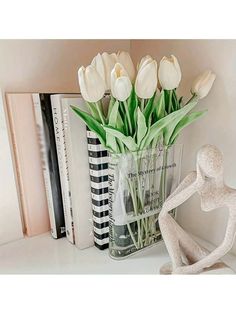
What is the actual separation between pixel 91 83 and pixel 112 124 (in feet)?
0.22

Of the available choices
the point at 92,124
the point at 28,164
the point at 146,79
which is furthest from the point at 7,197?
the point at 146,79

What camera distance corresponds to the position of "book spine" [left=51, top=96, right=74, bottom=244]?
45cm

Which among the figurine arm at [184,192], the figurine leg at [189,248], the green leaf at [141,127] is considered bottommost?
the figurine leg at [189,248]

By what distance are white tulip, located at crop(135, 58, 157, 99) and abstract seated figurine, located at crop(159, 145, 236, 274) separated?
0.11 m

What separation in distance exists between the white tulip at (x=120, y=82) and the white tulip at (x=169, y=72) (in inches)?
2.2

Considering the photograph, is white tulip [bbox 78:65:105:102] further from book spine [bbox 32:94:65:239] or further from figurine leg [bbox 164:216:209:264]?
figurine leg [bbox 164:216:209:264]

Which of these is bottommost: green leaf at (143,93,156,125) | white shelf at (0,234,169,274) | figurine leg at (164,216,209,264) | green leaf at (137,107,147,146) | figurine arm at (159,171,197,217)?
white shelf at (0,234,169,274)

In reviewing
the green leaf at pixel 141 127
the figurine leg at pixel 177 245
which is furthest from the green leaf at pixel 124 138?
the figurine leg at pixel 177 245

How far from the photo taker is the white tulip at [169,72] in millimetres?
382

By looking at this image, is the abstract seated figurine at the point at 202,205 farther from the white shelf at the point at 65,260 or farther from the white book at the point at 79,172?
the white book at the point at 79,172

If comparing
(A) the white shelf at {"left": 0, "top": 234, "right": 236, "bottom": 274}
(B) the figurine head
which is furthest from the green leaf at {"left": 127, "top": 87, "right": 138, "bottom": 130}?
(A) the white shelf at {"left": 0, "top": 234, "right": 236, "bottom": 274}

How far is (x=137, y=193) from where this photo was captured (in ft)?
1.51
